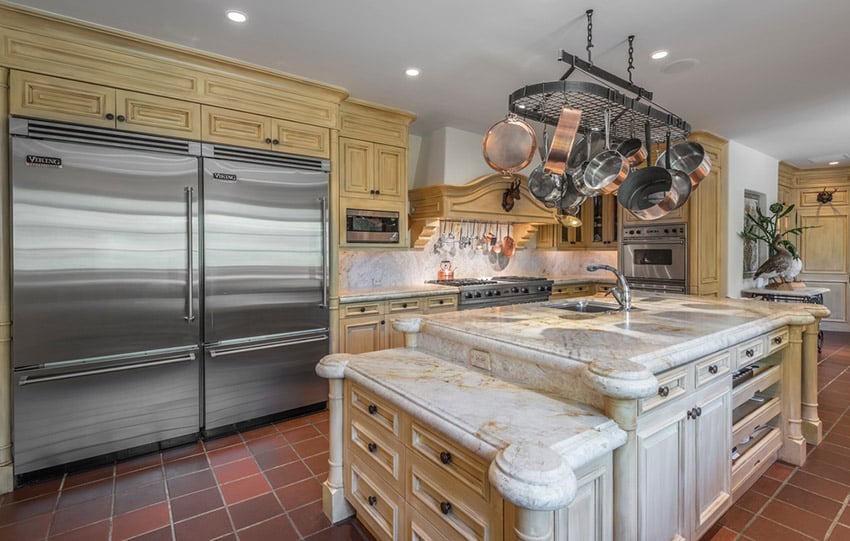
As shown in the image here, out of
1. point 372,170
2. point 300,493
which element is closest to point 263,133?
point 372,170

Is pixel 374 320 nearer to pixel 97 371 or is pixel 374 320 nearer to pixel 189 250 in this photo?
pixel 189 250

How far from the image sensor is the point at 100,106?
2.48 m

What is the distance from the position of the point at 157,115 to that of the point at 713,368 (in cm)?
335

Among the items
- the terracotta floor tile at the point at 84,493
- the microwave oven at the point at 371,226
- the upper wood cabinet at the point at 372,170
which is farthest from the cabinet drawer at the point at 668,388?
the upper wood cabinet at the point at 372,170

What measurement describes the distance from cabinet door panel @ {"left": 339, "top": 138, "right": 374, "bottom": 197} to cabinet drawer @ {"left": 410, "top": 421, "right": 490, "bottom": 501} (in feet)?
8.85

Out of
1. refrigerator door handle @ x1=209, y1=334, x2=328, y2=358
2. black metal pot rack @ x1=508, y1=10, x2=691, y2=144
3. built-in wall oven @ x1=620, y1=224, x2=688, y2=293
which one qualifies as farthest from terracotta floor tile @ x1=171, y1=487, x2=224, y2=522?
built-in wall oven @ x1=620, y1=224, x2=688, y2=293

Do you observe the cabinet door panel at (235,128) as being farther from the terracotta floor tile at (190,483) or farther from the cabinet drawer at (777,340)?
the cabinet drawer at (777,340)

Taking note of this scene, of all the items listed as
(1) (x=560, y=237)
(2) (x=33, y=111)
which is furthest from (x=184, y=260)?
(1) (x=560, y=237)

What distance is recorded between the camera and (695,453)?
5.67 feet

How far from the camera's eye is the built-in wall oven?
185 inches

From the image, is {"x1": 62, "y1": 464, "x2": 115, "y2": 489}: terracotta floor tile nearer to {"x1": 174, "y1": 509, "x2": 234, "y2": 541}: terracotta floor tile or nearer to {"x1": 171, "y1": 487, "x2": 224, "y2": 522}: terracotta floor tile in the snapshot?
{"x1": 171, "y1": 487, "x2": 224, "y2": 522}: terracotta floor tile

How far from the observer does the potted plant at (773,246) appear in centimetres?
507

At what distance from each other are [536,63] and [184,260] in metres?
2.69

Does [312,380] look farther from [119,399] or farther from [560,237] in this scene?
[560,237]
